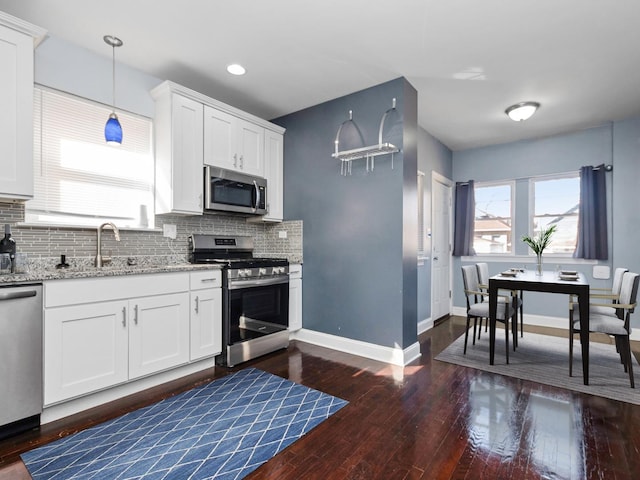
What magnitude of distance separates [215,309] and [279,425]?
1250 millimetres

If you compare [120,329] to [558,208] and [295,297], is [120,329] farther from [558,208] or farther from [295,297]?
[558,208]

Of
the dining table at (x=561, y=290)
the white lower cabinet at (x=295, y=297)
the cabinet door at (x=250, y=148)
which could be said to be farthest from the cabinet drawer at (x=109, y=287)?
the dining table at (x=561, y=290)

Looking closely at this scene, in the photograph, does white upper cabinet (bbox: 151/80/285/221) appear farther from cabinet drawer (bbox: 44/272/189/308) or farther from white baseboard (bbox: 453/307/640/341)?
white baseboard (bbox: 453/307/640/341)

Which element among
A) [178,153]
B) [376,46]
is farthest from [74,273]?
[376,46]

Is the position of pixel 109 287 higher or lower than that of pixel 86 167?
lower

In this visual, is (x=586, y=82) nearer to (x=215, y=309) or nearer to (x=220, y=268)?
(x=220, y=268)

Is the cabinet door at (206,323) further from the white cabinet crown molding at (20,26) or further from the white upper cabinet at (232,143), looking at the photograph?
the white cabinet crown molding at (20,26)

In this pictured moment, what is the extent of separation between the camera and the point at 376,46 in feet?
8.53

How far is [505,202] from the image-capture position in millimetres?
5070

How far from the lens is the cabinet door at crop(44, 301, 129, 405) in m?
1.97

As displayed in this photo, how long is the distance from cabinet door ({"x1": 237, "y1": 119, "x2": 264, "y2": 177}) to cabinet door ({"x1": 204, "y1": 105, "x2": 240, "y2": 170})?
0.22 feet

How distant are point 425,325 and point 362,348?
1.45m

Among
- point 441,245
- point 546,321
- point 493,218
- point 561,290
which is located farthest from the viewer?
point 493,218

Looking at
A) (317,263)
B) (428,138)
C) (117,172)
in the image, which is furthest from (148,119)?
(428,138)
